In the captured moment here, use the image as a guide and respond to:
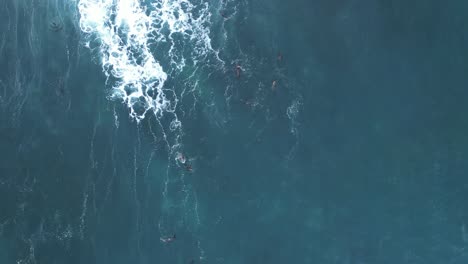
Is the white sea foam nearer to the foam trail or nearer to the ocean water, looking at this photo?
the foam trail

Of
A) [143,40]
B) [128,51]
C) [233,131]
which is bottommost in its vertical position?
[233,131]

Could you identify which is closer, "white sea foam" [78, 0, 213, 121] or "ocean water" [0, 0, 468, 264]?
"ocean water" [0, 0, 468, 264]

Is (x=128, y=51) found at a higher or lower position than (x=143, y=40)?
lower

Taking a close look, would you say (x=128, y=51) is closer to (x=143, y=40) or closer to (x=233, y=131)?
(x=143, y=40)

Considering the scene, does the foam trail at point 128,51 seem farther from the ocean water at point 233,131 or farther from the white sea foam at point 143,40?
the ocean water at point 233,131

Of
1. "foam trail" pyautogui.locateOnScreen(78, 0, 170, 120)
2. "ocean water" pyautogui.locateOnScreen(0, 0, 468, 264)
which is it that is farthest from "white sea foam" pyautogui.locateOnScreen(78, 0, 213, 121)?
"ocean water" pyautogui.locateOnScreen(0, 0, 468, 264)

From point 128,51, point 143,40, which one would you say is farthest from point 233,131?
point 128,51
